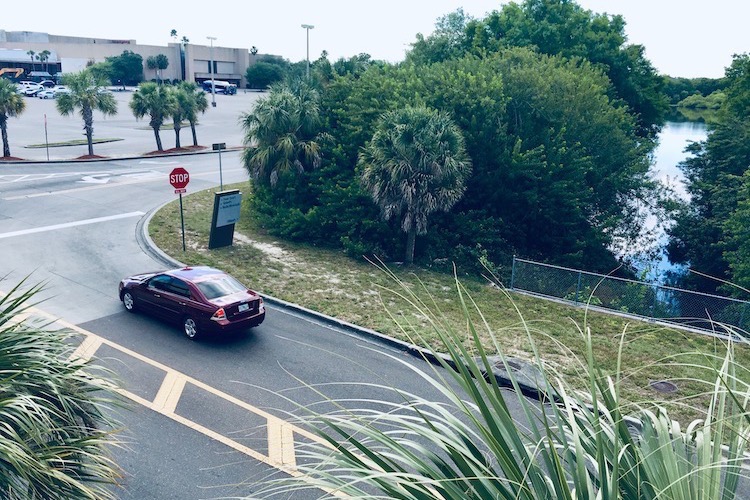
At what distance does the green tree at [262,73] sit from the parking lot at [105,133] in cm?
3948

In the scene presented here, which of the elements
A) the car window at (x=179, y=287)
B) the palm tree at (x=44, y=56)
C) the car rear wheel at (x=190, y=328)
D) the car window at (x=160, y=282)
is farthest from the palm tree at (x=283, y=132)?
the palm tree at (x=44, y=56)

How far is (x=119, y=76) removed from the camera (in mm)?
110750

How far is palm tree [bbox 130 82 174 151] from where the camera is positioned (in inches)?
1656

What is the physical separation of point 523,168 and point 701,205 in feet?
43.3

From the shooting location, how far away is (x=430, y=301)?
18453 millimetres

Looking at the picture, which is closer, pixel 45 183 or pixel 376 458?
pixel 376 458

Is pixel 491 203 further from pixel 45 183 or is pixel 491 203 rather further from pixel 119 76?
pixel 119 76

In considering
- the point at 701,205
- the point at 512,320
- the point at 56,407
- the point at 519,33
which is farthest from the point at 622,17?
the point at 56,407

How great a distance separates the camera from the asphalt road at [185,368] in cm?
972

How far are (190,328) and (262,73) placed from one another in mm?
110847

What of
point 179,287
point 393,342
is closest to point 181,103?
point 179,287

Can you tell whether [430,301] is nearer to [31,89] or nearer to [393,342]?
[393,342]

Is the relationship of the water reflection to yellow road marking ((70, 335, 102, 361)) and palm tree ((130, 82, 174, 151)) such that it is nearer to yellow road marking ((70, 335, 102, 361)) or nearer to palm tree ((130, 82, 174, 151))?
yellow road marking ((70, 335, 102, 361))

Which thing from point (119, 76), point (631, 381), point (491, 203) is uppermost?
point (119, 76)
